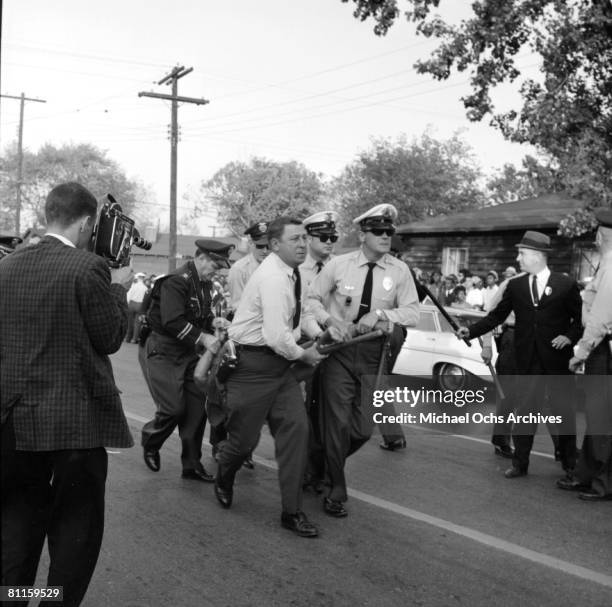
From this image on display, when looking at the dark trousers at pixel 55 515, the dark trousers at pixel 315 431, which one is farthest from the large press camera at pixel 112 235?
the dark trousers at pixel 315 431

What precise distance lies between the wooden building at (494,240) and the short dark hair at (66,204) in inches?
795

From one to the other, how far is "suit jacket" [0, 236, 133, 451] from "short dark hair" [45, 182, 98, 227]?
0.09m

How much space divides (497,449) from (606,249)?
2.36 meters

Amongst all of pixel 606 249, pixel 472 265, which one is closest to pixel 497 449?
pixel 606 249

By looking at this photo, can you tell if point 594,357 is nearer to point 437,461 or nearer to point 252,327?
point 437,461

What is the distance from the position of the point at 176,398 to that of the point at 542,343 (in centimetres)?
306

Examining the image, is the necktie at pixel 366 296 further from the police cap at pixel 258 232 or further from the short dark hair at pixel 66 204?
the short dark hair at pixel 66 204

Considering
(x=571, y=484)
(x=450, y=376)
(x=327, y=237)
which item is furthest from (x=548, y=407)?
(x=450, y=376)

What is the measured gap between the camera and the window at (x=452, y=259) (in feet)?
87.8

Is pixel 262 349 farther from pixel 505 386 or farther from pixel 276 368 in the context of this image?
pixel 505 386

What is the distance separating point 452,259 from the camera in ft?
88.5

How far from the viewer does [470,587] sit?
4.17 m

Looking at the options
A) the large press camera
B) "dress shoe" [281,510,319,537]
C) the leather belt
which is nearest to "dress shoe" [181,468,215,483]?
"dress shoe" [281,510,319,537]

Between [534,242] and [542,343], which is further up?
[534,242]
